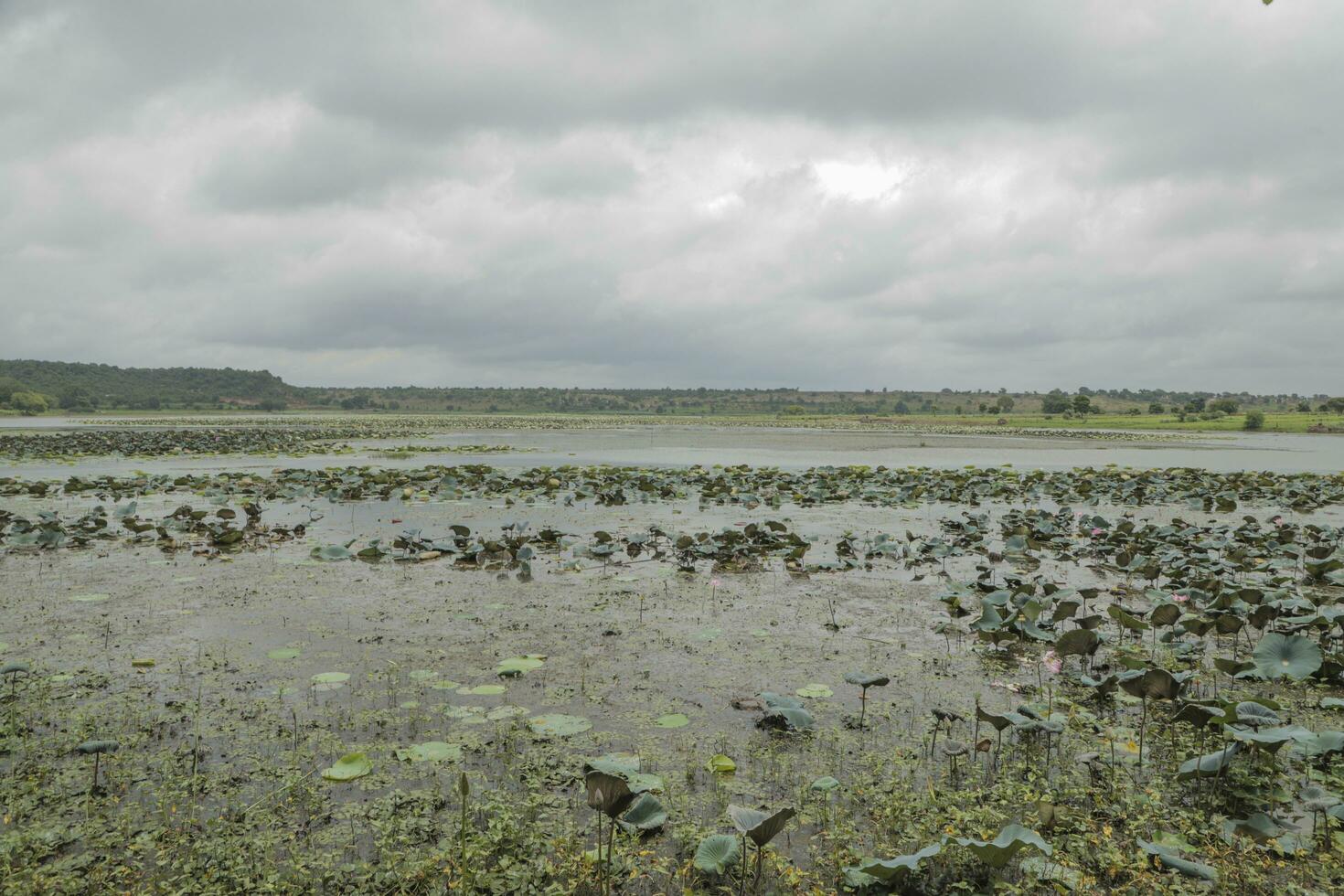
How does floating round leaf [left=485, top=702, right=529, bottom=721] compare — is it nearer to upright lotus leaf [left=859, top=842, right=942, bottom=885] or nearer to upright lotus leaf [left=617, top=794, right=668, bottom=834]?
→ upright lotus leaf [left=617, top=794, right=668, bottom=834]

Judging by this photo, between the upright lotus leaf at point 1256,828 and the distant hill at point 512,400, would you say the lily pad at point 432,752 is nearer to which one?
the upright lotus leaf at point 1256,828

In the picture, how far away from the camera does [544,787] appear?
159 inches

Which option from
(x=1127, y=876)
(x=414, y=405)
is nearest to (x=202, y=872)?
(x=1127, y=876)

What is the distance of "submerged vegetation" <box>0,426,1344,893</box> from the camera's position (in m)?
3.32

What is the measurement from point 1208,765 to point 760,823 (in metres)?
2.55

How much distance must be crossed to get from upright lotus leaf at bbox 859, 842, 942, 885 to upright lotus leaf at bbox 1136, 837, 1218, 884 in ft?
3.24

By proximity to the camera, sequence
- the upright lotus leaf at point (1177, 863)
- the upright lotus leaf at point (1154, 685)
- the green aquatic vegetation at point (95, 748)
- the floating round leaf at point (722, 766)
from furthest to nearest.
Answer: the upright lotus leaf at point (1154, 685) < the floating round leaf at point (722, 766) < the green aquatic vegetation at point (95, 748) < the upright lotus leaf at point (1177, 863)

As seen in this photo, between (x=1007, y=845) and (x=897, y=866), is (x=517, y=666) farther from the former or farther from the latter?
(x=1007, y=845)

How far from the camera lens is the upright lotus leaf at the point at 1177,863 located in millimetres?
3018

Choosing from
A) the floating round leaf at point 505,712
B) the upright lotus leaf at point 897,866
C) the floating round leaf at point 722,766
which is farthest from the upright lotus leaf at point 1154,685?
the floating round leaf at point 505,712

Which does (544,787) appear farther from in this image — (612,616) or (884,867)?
(612,616)

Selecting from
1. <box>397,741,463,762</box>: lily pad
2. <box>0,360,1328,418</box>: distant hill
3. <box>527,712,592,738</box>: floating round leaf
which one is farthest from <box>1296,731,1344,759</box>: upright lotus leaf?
<box>0,360,1328,418</box>: distant hill

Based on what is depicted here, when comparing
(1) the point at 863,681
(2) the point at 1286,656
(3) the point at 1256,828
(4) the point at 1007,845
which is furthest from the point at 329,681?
(2) the point at 1286,656

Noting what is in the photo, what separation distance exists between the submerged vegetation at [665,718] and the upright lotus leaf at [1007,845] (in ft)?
0.04
